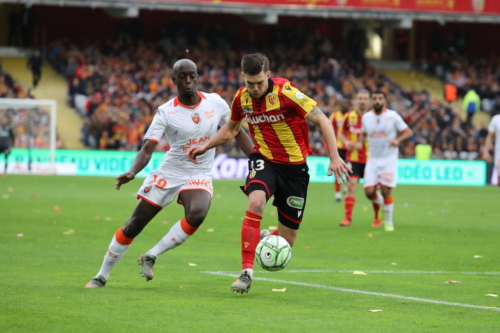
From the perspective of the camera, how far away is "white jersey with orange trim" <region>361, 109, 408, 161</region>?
14.2m

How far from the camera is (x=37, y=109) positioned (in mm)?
31141

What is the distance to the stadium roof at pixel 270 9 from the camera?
36438 mm

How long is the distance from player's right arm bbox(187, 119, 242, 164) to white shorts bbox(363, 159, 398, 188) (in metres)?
6.87

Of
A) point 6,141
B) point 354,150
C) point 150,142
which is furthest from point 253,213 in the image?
point 6,141

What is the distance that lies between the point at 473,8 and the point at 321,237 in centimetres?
2940

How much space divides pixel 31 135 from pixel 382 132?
18626 mm

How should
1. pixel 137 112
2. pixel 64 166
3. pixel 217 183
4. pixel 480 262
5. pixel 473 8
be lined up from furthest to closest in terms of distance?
pixel 473 8, pixel 137 112, pixel 64 166, pixel 217 183, pixel 480 262

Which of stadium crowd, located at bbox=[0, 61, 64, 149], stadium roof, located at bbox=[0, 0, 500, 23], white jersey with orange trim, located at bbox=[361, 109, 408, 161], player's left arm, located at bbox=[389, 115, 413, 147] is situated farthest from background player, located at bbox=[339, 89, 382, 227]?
stadium roof, located at bbox=[0, 0, 500, 23]

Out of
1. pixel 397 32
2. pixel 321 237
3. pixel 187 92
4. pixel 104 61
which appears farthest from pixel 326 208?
pixel 397 32

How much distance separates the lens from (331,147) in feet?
23.3

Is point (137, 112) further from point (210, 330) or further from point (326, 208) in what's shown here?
point (210, 330)

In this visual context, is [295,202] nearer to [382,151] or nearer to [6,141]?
[382,151]

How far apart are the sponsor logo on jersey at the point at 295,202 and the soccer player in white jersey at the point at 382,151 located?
21.6ft

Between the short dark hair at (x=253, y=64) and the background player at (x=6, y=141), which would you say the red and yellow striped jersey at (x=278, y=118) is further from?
the background player at (x=6, y=141)
